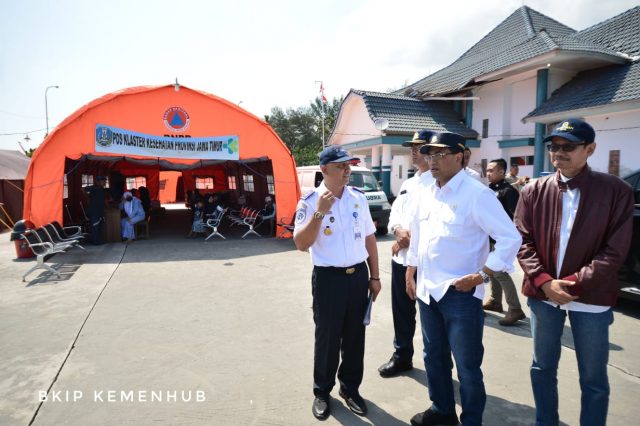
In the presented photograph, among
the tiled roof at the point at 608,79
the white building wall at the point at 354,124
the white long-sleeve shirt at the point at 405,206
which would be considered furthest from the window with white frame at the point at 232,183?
the white long-sleeve shirt at the point at 405,206

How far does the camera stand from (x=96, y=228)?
10312 mm

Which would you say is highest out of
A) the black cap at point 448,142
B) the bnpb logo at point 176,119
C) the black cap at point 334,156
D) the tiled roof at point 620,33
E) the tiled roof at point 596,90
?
the tiled roof at point 620,33

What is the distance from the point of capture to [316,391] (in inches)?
116

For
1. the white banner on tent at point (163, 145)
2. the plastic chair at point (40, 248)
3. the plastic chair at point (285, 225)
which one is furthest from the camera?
the plastic chair at point (285, 225)

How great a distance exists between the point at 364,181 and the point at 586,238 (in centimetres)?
969

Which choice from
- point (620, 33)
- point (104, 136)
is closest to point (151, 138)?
point (104, 136)

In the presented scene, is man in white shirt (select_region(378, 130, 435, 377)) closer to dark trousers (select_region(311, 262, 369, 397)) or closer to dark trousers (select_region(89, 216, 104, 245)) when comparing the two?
dark trousers (select_region(311, 262, 369, 397))

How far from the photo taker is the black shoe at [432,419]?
106 inches

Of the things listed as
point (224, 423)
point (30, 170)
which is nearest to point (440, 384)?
point (224, 423)

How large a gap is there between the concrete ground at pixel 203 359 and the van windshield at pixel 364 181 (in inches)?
208

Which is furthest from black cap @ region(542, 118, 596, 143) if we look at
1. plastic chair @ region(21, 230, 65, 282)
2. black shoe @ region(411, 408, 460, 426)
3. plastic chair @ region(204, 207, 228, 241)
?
plastic chair @ region(204, 207, 228, 241)

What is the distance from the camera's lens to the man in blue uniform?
277 cm

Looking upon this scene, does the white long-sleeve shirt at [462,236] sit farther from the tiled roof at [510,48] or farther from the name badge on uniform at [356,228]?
the tiled roof at [510,48]

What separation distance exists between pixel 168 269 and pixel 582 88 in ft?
45.6
